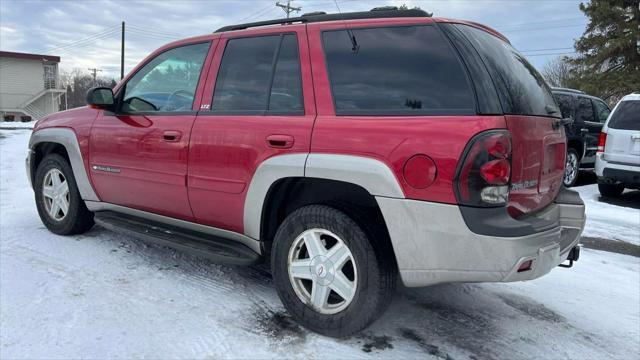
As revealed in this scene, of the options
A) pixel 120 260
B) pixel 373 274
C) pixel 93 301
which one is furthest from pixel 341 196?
pixel 120 260

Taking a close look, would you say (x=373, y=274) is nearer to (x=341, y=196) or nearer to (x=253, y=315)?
(x=341, y=196)

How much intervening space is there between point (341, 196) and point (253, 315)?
0.96m

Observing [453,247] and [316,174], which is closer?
[453,247]

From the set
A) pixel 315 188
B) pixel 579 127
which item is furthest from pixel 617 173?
pixel 315 188

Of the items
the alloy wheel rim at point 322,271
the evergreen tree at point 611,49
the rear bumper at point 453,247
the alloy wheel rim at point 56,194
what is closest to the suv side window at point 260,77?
the alloy wheel rim at point 322,271

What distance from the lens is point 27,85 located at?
129ft

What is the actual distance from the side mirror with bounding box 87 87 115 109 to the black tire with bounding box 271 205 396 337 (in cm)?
207

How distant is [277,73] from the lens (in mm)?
3113

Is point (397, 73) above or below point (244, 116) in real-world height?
above

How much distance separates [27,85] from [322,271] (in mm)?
44672

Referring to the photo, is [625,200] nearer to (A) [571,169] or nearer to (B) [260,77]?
(A) [571,169]

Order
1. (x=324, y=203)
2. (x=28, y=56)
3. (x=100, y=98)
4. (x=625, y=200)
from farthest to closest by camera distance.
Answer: (x=28, y=56)
(x=625, y=200)
(x=100, y=98)
(x=324, y=203)

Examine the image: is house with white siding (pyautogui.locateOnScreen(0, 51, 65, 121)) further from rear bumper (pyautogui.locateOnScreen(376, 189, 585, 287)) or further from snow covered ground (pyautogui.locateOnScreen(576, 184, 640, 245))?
rear bumper (pyautogui.locateOnScreen(376, 189, 585, 287))

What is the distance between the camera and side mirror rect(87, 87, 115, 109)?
390 cm
